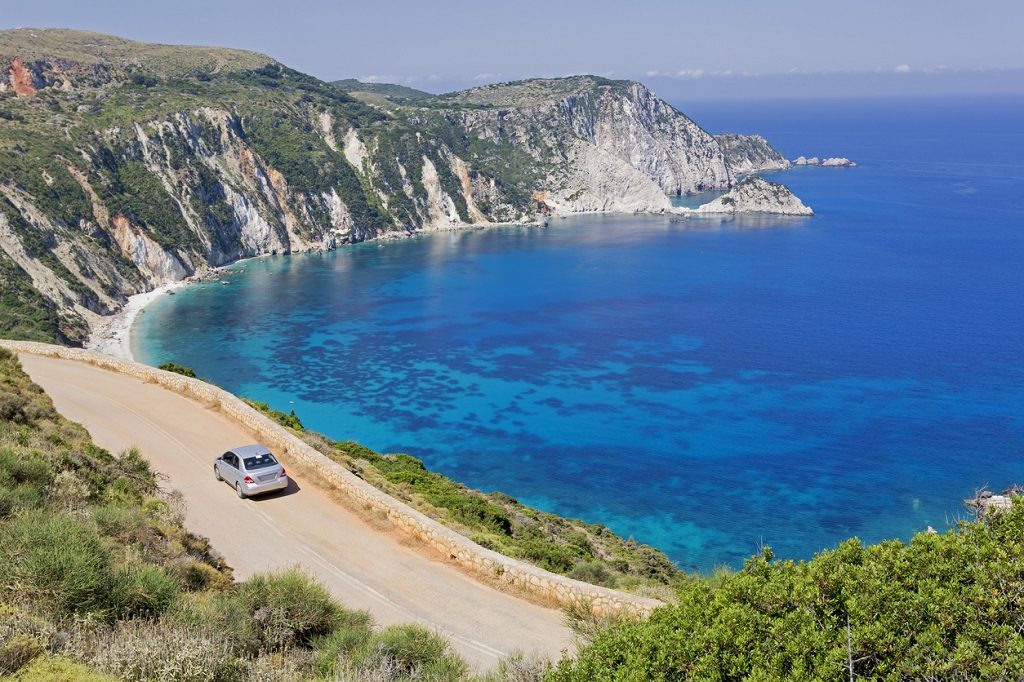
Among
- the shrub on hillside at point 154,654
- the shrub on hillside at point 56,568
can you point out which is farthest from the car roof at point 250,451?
the shrub on hillside at point 154,654

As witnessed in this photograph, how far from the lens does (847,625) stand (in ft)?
27.1

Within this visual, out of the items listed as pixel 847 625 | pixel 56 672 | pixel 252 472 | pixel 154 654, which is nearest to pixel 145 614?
pixel 154 654

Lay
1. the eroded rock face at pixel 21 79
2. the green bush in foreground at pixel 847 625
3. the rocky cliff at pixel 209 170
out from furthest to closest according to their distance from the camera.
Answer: the eroded rock face at pixel 21 79, the rocky cliff at pixel 209 170, the green bush in foreground at pixel 847 625

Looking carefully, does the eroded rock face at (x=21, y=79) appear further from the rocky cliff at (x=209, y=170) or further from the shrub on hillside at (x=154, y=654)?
the shrub on hillside at (x=154, y=654)

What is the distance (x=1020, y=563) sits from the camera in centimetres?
877

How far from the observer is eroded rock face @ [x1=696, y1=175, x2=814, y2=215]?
163875 mm

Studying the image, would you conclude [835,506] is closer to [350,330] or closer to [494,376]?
[494,376]

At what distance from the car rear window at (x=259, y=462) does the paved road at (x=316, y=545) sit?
0.82m

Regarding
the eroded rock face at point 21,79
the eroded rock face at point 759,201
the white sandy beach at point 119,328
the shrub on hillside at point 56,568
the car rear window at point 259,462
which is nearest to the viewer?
the shrub on hillside at point 56,568

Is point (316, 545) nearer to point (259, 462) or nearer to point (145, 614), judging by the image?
point (259, 462)

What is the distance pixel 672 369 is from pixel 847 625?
203ft

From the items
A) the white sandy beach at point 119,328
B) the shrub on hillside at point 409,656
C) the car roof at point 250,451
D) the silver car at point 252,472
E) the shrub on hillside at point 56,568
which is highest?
the shrub on hillside at point 56,568

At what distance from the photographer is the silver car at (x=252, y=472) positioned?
1806 centimetres

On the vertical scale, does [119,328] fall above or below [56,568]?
below
